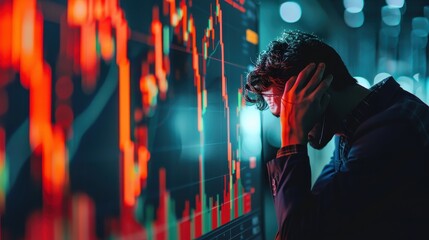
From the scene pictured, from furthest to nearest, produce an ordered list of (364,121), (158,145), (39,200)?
(364,121), (158,145), (39,200)

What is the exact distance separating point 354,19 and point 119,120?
2383 millimetres

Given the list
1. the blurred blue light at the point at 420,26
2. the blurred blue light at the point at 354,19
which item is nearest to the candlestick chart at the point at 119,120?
the blurred blue light at the point at 354,19

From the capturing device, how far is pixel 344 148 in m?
1.14

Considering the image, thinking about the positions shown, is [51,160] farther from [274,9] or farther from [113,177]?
[274,9]

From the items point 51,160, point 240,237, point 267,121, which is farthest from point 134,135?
point 267,121

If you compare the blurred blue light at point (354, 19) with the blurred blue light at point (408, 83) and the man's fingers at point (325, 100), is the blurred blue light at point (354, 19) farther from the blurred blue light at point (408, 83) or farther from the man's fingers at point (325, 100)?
the man's fingers at point (325, 100)

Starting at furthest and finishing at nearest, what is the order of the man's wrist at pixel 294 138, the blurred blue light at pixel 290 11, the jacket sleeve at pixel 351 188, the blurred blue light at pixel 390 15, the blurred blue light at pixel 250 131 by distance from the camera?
the blurred blue light at pixel 390 15 < the blurred blue light at pixel 290 11 < the blurred blue light at pixel 250 131 < the man's wrist at pixel 294 138 < the jacket sleeve at pixel 351 188

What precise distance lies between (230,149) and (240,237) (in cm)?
25

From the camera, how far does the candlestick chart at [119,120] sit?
1.88 ft

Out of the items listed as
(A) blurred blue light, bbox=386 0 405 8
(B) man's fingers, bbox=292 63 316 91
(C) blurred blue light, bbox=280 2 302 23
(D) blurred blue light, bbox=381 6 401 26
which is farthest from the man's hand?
(D) blurred blue light, bbox=381 6 401 26

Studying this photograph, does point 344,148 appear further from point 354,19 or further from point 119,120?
point 354,19

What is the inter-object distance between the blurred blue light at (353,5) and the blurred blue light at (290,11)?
0.57 meters

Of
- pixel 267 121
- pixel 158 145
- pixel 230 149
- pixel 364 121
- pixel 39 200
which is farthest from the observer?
pixel 267 121

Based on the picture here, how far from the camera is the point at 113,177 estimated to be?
29.2 inches
